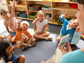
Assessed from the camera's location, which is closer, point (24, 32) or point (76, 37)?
point (76, 37)

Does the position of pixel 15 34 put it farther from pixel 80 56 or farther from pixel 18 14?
pixel 80 56

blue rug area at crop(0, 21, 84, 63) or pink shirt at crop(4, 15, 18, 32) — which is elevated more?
pink shirt at crop(4, 15, 18, 32)

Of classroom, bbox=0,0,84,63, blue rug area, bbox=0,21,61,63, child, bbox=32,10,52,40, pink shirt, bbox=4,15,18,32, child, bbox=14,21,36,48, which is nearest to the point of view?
classroom, bbox=0,0,84,63

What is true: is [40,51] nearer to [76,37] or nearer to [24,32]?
[24,32]

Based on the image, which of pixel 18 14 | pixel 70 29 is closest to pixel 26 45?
pixel 70 29

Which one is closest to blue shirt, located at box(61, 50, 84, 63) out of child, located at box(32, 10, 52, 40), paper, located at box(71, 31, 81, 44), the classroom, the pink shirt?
the classroom

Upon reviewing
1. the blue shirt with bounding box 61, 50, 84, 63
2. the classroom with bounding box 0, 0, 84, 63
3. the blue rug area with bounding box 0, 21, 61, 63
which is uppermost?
the blue shirt with bounding box 61, 50, 84, 63

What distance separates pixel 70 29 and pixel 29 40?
813mm

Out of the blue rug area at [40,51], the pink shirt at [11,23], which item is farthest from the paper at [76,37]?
the pink shirt at [11,23]

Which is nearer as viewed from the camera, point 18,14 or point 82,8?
point 82,8

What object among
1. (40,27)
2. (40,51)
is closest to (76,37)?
(40,51)

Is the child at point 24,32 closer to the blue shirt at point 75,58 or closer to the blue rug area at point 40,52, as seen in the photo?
the blue rug area at point 40,52

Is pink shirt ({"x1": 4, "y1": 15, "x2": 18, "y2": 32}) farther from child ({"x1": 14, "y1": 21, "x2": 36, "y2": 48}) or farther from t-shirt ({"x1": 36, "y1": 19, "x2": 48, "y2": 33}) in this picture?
t-shirt ({"x1": 36, "y1": 19, "x2": 48, "y2": 33})

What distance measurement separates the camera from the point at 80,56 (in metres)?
0.40
